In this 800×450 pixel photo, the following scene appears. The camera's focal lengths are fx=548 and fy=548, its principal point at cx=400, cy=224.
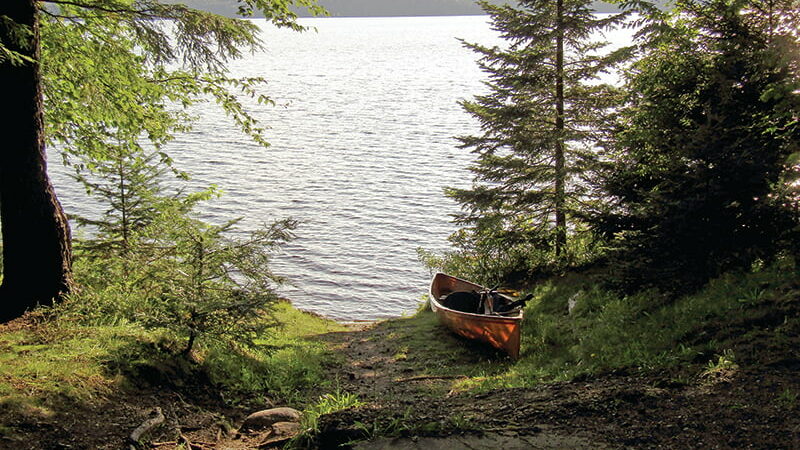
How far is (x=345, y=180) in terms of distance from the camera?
122 ft

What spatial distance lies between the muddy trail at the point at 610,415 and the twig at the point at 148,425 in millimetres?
1881

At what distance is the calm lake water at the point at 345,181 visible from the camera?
2522cm

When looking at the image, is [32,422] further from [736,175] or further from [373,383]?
[736,175]

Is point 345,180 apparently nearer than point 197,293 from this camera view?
No

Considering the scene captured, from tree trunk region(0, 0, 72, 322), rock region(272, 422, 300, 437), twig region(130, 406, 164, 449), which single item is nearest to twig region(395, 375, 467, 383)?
rock region(272, 422, 300, 437)

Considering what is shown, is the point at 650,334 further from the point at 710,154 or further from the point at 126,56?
the point at 126,56

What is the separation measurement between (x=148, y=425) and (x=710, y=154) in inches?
339

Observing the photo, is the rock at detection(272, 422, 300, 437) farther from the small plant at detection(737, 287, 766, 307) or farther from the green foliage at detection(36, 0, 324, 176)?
the small plant at detection(737, 287, 766, 307)

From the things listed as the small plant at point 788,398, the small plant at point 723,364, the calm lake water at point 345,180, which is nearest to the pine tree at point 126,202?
the calm lake water at point 345,180

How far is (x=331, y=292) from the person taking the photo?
24047mm

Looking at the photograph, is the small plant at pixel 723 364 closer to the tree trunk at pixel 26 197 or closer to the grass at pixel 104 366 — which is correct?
the grass at pixel 104 366

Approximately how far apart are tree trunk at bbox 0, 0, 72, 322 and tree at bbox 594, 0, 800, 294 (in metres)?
9.00

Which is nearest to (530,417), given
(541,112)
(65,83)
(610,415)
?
(610,415)

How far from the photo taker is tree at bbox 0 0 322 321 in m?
7.73
